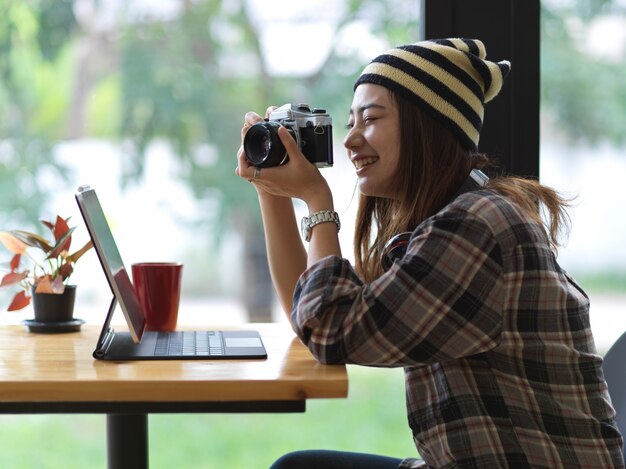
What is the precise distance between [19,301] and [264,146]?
20.7 inches

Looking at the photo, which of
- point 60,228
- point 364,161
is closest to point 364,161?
point 364,161

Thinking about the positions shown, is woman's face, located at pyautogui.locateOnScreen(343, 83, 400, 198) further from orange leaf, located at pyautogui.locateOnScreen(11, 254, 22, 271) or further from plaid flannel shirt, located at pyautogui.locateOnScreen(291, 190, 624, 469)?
orange leaf, located at pyautogui.locateOnScreen(11, 254, 22, 271)

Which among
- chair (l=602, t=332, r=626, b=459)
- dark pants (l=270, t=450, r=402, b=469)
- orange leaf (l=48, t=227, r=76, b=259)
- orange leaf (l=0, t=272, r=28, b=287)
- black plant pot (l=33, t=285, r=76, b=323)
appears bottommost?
dark pants (l=270, t=450, r=402, b=469)

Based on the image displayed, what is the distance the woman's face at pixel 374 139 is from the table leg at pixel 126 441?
1.72 feet

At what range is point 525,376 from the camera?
1.14 metres

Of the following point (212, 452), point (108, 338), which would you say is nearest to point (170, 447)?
point (212, 452)

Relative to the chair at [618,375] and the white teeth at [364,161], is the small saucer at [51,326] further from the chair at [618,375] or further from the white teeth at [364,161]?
the chair at [618,375]

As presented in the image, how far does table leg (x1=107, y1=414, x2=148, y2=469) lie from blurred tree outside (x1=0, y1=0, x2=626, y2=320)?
120cm

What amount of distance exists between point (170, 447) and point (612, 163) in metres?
1.66

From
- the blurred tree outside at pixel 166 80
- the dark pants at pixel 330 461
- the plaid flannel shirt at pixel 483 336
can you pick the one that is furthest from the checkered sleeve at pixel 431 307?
the blurred tree outside at pixel 166 80

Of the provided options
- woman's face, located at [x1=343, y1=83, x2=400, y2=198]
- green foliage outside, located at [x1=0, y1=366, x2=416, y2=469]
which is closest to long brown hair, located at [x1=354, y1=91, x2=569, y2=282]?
woman's face, located at [x1=343, y1=83, x2=400, y2=198]

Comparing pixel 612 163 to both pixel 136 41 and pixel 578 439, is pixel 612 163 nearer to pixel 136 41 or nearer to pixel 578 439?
pixel 578 439

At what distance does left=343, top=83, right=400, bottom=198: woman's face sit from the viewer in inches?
51.7

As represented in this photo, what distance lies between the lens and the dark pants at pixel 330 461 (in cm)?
136
